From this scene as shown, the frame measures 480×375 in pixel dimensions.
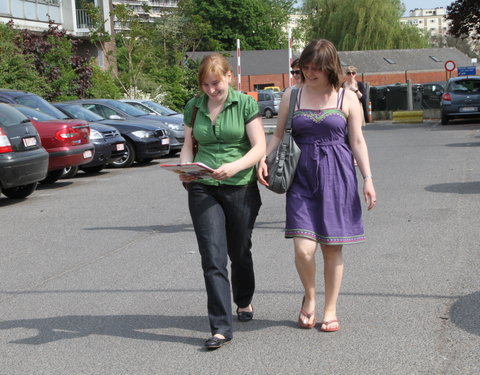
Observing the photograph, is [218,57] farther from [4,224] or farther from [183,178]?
[4,224]

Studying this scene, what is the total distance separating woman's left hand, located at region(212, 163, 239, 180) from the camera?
4.89 metres

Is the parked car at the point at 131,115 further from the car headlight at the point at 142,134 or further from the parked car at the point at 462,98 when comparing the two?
the parked car at the point at 462,98

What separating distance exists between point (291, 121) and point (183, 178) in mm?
750

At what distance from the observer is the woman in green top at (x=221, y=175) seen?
4930mm

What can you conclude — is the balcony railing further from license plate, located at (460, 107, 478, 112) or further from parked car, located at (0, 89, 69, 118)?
parked car, located at (0, 89, 69, 118)

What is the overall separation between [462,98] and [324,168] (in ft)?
85.4

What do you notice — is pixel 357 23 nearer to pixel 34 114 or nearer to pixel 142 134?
pixel 142 134

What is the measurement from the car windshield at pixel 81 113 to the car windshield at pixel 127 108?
1.75 m

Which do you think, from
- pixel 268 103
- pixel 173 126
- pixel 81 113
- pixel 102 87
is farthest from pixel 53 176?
pixel 268 103

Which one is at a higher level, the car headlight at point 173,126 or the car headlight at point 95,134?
the car headlight at point 95,134

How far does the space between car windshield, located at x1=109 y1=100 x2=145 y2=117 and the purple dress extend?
1602 centimetres

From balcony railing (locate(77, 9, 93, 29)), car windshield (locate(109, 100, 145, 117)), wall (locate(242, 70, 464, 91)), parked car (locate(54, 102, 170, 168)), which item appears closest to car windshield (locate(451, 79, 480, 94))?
car windshield (locate(109, 100, 145, 117))

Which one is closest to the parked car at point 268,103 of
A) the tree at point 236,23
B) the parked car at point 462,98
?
the parked car at point 462,98

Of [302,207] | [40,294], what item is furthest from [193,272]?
[302,207]
